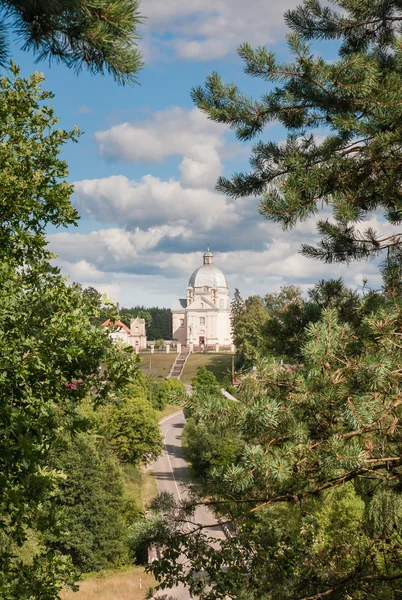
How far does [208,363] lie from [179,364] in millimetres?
3747

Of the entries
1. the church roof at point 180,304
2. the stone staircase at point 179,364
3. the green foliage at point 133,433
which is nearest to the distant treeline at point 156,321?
the church roof at point 180,304

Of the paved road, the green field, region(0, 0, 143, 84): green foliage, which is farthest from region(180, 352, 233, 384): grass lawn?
region(0, 0, 143, 84): green foliage

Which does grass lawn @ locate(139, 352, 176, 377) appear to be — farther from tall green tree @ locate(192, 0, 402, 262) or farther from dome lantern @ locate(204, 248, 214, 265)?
tall green tree @ locate(192, 0, 402, 262)

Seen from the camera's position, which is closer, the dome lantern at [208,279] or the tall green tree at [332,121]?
the tall green tree at [332,121]

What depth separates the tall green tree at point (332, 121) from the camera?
7.11m

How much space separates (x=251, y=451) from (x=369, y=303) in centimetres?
298

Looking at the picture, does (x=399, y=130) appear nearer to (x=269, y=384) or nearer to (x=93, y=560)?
(x=269, y=384)

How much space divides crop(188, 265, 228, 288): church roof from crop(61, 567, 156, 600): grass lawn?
84460mm

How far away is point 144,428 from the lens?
1291 inches

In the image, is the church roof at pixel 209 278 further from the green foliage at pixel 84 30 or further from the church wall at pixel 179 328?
the green foliage at pixel 84 30

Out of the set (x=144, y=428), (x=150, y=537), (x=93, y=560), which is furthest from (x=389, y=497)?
(x=144, y=428)

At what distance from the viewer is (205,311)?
102500 mm

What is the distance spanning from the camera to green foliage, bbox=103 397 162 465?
3269 centimetres

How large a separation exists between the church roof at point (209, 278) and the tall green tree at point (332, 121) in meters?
99.4
